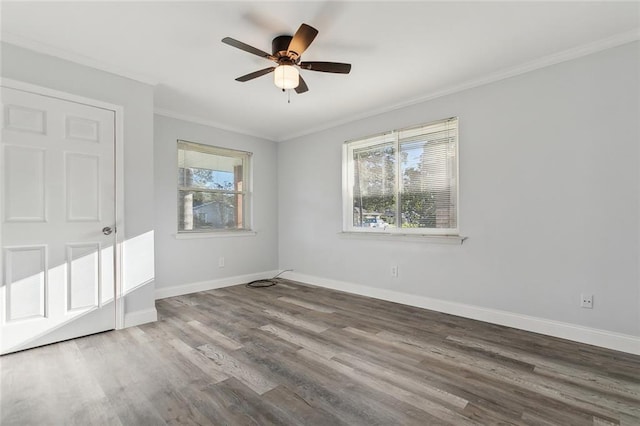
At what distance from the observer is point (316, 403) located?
5.74ft

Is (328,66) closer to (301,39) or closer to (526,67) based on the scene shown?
(301,39)

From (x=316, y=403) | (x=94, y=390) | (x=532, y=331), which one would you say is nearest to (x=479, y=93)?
(x=532, y=331)

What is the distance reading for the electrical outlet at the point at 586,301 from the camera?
2.55m

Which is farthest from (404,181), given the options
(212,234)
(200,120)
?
(200,120)

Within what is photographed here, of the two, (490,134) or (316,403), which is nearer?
(316,403)

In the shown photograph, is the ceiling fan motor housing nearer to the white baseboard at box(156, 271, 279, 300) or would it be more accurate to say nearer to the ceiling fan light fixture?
the ceiling fan light fixture

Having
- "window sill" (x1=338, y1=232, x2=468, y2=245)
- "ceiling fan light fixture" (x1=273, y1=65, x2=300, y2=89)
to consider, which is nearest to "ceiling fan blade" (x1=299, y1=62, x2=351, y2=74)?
"ceiling fan light fixture" (x1=273, y1=65, x2=300, y2=89)

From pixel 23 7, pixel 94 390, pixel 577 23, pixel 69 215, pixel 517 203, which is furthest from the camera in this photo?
pixel 517 203

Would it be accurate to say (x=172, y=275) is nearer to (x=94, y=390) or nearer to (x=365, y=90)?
(x=94, y=390)

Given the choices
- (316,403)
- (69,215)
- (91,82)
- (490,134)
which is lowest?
(316,403)

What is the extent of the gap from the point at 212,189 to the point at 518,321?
13.4 ft

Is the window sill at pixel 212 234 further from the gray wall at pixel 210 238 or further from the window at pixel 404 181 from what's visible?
the window at pixel 404 181

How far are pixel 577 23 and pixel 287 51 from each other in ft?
7.04

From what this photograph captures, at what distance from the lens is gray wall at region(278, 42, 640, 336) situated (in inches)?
95.7
